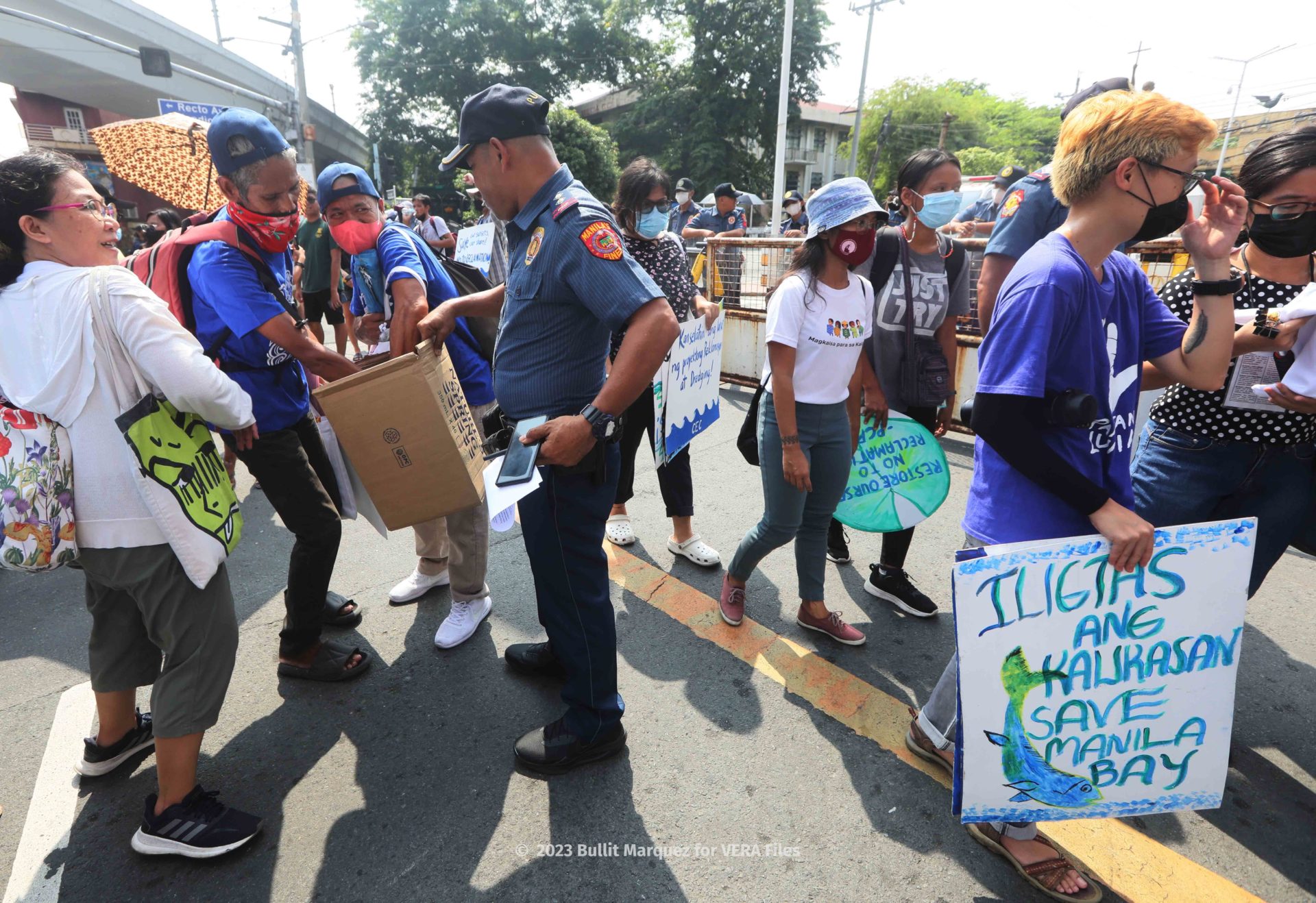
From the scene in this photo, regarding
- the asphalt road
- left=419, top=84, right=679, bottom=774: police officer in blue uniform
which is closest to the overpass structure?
the asphalt road

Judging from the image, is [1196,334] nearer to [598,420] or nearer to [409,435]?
[598,420]

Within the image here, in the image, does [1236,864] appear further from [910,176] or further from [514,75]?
[514,75]

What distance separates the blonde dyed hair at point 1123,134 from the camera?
57.2 inches

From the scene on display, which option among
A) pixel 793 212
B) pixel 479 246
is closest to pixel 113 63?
pixel 793 212

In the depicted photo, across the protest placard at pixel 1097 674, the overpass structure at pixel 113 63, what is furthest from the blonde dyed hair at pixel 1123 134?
the overpass structure at pixel 113 63

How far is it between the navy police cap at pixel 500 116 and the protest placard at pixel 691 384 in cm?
163

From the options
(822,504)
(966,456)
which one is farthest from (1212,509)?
(966,456)

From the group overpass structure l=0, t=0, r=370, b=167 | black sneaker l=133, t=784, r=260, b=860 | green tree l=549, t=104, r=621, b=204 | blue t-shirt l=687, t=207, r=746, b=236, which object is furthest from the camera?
green tree l=549, t=104, r=621, b=204

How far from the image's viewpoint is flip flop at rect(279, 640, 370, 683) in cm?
268

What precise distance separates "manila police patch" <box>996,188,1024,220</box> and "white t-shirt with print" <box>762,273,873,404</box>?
0.69m

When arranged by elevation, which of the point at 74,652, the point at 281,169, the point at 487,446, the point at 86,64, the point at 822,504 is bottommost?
the point at 74,652

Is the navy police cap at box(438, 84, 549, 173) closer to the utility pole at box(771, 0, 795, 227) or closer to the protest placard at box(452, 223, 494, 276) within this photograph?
the protest placard at box(452, 223, 494, 276)

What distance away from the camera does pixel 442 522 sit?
129 inches

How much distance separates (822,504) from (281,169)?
2.29 metres
